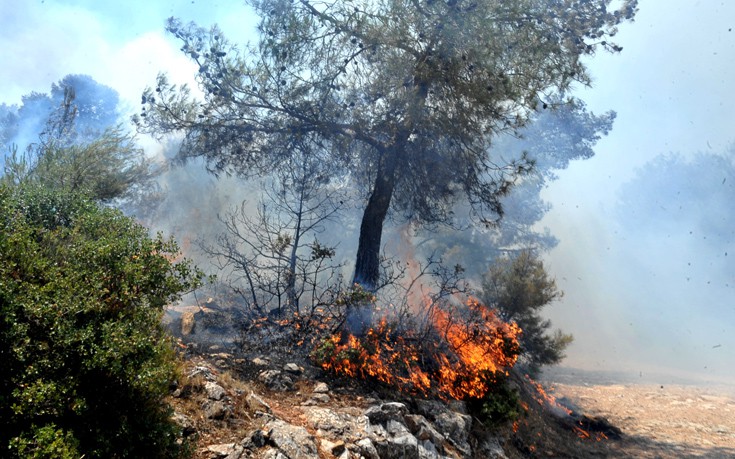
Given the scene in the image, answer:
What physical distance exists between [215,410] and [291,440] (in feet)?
3.58

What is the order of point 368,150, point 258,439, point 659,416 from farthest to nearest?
point 659,416
point 368,150
point 258,439

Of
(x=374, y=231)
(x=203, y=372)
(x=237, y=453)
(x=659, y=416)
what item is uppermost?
(x=374, y=231)

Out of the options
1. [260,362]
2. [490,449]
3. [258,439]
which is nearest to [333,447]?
[258,439]

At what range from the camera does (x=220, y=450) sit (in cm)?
547

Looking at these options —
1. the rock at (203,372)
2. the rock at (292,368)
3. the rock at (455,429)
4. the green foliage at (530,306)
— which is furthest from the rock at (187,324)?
the green foliage at (530,306)

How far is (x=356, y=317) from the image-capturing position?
390 inches

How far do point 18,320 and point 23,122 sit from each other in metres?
49.4

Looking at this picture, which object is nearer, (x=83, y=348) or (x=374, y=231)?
(x=83, y=348)

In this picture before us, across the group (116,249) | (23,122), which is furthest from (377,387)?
(23,122)

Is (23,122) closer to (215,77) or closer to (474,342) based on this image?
(215,77)

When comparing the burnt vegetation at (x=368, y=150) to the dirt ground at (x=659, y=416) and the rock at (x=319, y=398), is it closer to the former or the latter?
the rock at (x=319, y=398)

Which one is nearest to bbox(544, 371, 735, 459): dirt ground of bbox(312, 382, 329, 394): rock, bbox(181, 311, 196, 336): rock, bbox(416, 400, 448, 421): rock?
bbox(416, 400, 448, 421): rock

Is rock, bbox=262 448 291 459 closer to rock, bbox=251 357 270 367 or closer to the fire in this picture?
rock, bbox=251 357 270 367

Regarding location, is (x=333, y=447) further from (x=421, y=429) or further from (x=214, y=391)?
(x=421, y=429)
